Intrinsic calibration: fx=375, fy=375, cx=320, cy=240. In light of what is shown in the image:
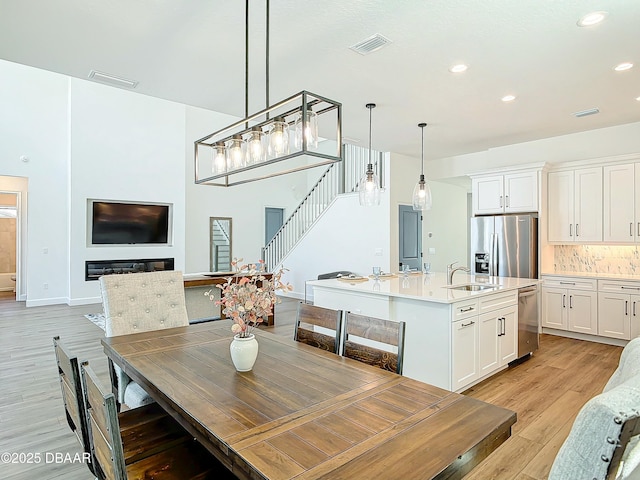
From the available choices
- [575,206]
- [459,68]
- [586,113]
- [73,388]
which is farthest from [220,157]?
[575,206]

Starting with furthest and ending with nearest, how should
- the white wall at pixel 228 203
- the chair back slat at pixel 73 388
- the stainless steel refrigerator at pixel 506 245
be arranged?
the white wall at pixel 228 203
the stainless steel refrigerator at pixel 506 245
the chair back slat at pixel 73 388

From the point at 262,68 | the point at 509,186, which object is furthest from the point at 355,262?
the point at 262,68

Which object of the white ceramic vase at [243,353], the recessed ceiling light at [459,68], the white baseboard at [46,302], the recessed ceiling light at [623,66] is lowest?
the white baseboard at [46,302]

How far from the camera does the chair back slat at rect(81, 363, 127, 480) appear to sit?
1.04m

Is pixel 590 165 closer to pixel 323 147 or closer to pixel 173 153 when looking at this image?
pixel 323 147

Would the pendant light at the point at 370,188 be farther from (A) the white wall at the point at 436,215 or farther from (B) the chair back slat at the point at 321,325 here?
(A) the white wall at the point at 436,215

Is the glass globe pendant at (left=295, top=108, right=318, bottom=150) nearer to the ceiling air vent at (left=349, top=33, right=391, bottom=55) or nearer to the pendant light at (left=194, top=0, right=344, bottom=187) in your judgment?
the pendant light at (left=194, top=0, right=344, bottom=187)

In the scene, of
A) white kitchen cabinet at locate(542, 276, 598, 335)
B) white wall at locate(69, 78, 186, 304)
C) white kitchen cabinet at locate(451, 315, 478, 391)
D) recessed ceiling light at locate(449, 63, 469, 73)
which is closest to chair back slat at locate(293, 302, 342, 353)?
white kitchen cabinet at locate(451, 315, 478, 391)

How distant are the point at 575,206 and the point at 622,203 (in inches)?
21.1

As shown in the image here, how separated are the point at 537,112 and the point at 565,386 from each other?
10.3 feet

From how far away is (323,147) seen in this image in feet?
34.4

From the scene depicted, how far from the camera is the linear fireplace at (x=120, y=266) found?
25.5 feet

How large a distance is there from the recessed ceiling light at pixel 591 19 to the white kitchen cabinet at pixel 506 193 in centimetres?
319

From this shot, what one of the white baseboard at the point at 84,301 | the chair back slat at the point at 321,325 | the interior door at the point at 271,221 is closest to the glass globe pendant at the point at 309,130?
the chair back slat at the point at 321,325
